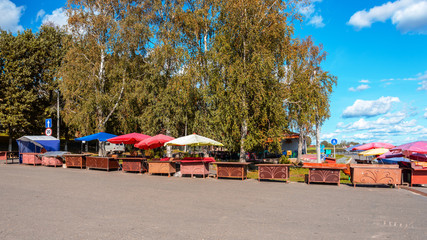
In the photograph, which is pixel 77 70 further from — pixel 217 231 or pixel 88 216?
pixel 217 231

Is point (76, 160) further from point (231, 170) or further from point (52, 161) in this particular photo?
point (231, 170)

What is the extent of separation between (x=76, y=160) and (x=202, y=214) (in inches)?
685

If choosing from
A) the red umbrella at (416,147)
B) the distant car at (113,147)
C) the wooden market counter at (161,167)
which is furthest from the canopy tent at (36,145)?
the red umbrella at (416,147)

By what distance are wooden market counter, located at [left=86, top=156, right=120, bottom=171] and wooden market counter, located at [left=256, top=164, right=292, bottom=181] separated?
10.5 meters

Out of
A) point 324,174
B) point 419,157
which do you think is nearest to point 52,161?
point 324,174

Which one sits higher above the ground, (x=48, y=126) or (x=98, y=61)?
(x=98, y=61)

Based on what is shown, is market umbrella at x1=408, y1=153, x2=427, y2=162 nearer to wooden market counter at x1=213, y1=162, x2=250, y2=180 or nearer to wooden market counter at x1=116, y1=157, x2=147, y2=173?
wooden market counter at x1=213, y1=162, x2=250, y2=180

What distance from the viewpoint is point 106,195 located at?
1058 cm

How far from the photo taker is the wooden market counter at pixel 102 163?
2045 cm

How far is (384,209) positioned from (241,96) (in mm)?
12478

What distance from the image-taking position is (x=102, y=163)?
2067 centimetres

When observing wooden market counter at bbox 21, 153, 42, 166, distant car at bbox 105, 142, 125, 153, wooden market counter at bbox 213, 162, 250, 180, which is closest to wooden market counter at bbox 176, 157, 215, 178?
wooden market counter at bbox 213, 162, 250, 180

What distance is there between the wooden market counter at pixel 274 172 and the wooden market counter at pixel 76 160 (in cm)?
1340

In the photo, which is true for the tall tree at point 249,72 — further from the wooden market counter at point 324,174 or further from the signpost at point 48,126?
the signpost at point 48,126
